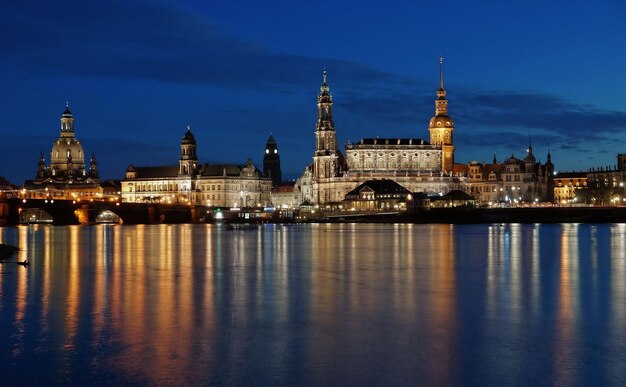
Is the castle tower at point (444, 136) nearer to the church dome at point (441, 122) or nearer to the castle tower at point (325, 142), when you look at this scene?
the church dome at point (441, 122)

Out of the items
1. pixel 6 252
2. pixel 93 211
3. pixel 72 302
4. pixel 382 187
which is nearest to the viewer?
pixel 72 302

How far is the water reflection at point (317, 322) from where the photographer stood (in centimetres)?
2059

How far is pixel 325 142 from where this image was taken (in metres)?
182

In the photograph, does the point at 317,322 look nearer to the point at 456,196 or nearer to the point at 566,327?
the point at 566,327

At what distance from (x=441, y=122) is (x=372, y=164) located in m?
18.2

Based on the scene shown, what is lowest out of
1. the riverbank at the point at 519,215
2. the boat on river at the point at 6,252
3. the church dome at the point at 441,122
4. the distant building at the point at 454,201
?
the boat on river at the point at 6,252

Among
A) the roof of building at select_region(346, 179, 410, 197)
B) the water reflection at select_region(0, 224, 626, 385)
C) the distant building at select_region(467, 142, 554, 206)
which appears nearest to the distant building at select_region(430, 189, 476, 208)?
the roof of building at select_region(346, 179, 410, 197)

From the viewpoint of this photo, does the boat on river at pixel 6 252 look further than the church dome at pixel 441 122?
No

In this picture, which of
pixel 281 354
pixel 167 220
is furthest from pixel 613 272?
pixel 167 220

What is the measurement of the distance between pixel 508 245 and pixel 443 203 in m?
89.0

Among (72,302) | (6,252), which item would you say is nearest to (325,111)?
(6,252)

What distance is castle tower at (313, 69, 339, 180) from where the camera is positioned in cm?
18088

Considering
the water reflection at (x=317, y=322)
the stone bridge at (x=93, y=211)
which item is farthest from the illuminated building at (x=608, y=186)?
the water reflection at (x=317, y=322)

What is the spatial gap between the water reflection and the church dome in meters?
139
